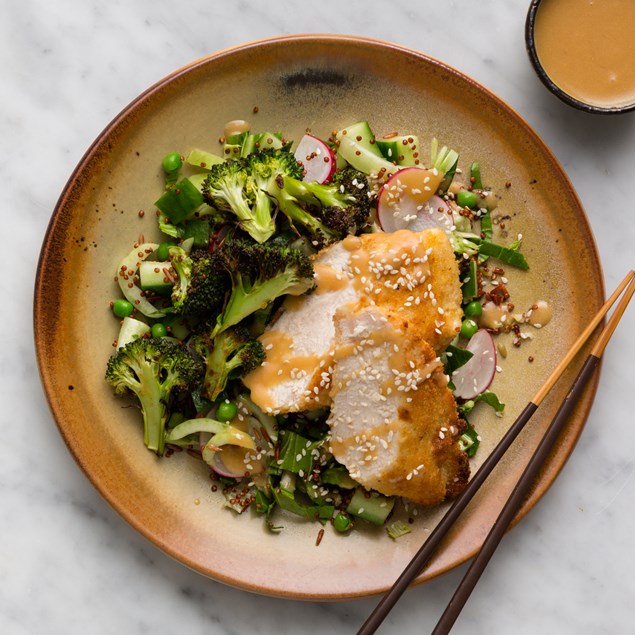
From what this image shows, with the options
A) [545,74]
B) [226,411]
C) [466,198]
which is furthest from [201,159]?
[545,74]

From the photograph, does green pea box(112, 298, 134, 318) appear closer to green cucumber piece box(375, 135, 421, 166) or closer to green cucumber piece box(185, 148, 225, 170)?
green cucumber piece box(185, 148, 225, 170)

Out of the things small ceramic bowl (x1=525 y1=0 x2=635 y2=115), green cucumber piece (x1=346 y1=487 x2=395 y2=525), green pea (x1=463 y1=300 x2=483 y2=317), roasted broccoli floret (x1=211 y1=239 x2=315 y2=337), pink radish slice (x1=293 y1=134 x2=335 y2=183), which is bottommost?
green cucumber piece (x1=346 y1=487 x2=395 y2=525)

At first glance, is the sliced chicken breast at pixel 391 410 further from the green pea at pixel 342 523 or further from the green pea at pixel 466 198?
the green pea at pixel 466 198

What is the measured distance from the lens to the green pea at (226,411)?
413cm

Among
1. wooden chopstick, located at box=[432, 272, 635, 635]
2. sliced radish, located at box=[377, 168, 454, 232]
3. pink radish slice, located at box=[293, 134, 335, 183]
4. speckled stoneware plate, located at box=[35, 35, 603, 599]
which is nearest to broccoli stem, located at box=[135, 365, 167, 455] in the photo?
speckled stoneware plate, located at box=[35, 35, 603, 599]

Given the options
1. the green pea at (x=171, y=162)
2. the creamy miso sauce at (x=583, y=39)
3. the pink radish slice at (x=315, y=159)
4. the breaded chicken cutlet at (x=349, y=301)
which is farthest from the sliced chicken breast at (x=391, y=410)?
the creamy miso sauce at (x=583, y=39)

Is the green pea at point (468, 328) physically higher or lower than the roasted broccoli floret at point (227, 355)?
higher

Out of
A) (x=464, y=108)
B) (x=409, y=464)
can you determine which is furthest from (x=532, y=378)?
(x=464, y=108)

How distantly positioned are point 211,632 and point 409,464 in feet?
5.70

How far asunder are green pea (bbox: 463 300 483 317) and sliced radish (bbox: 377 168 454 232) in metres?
0.51

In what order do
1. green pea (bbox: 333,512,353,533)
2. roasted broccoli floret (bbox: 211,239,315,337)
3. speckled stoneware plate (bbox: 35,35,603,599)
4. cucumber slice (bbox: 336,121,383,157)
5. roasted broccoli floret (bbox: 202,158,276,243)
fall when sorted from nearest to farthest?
roasted broccoli floret (bbox: 211,239,315,337)
roasted broccoli floret (bbox: 202,158,276,243)
speckled stoneware plate (bbox: 35,35,603,599)
green pea (bbox: 333,512,353,533)
cucumber slice (bbox: 336,121,383,157)

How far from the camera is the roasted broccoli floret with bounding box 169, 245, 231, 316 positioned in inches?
157

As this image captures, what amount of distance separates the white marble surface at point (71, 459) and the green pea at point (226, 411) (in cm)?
101

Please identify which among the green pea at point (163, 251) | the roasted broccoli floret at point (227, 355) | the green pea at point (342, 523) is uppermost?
the green pea at point (163, 251)
